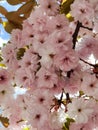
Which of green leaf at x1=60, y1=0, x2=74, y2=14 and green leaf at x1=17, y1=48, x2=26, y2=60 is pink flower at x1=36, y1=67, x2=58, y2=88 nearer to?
green leaf at x1=17, y1=48, x2=26, y2=60

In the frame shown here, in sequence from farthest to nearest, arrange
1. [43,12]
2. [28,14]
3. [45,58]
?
[28,14], [43,12], [45,58]

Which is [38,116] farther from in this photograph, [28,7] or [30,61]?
[28,7]

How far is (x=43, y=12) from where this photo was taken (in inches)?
92.6

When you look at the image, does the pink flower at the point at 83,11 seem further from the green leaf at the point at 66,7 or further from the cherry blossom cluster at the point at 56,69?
the green leaf at the point at 66,7

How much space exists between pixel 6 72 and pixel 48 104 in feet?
0.96

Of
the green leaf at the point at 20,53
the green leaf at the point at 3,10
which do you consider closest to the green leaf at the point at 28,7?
the green leaf at the point at 3,10

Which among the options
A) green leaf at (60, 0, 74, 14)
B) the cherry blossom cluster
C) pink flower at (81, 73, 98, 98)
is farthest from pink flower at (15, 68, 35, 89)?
green leaf at (60, 0, 74, 14)

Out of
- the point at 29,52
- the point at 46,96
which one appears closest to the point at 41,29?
the point at 29,52

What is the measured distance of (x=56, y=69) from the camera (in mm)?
2215

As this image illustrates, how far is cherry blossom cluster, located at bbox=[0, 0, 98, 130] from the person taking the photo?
7.20 feet

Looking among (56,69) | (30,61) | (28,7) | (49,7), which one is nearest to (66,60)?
(56,69)

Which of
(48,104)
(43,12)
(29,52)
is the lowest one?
(48,104)

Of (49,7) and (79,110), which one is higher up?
(49,7)

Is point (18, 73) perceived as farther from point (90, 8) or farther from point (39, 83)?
point (90, 8)
